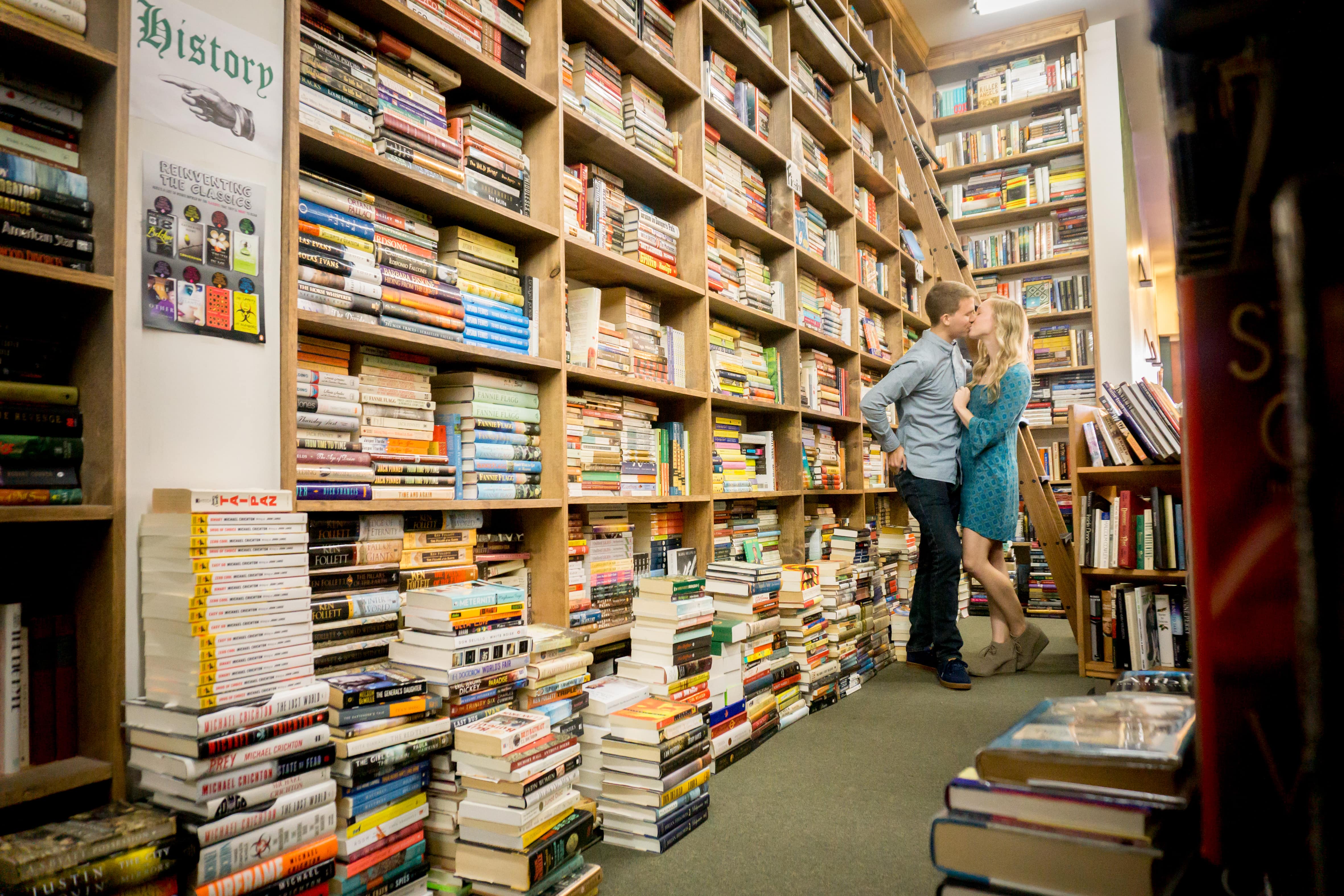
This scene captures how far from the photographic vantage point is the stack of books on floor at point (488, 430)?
6.57ft

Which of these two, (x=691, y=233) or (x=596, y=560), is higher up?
(x=691, y=233)

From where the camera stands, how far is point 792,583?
2867 millimetres

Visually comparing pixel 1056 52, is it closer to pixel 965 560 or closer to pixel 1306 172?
pixel 965 560

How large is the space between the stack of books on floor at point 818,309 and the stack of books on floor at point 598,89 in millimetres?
1334

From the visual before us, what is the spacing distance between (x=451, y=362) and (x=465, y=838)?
1.19m

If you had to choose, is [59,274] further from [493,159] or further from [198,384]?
[493,159]

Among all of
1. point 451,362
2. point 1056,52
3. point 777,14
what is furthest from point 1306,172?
point 1056,52

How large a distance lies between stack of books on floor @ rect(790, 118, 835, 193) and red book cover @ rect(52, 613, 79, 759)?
10.9ft

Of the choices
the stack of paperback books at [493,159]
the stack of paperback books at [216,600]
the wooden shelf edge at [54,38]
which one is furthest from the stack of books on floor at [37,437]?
the stack of paperback books at [493,159]

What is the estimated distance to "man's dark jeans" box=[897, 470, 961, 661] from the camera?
3174 mm

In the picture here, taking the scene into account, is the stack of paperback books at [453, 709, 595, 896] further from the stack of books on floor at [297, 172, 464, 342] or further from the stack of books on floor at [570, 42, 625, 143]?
the stack of books on floor at [570, 42, 625, 143]

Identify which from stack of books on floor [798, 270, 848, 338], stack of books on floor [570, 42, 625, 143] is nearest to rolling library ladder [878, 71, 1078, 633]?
stack of books on floor [798, 270, 848, 338]

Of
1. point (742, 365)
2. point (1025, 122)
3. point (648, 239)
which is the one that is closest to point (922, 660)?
point (742, 365)

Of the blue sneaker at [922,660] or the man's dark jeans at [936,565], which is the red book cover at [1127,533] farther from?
A: the blue sneaker at [922,660]
